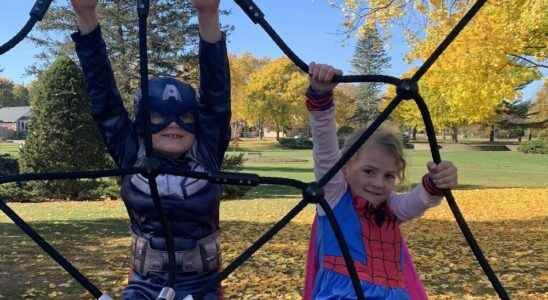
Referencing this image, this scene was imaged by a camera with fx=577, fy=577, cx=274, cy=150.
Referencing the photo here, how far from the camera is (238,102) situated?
4744 centimetres

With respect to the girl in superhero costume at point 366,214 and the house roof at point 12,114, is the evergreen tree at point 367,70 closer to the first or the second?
the house roof at point 12,114

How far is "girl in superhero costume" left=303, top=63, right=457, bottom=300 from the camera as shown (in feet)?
6.17

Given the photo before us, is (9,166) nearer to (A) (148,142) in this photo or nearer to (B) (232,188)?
(B) (232,188)

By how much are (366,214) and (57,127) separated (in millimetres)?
12354

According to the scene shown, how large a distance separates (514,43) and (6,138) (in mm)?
69146

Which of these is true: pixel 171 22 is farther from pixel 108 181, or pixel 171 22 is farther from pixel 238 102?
pixel 238 102

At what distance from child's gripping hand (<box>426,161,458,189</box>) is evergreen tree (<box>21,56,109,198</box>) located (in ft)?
39.8

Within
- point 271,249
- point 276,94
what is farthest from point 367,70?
point 271,249

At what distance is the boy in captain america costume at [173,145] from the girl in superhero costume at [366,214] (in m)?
0.33

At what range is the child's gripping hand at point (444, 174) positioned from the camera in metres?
1.78

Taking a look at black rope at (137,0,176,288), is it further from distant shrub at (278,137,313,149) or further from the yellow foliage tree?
the yellow foliage tree

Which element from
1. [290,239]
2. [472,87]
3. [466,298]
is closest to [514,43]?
[472,87]

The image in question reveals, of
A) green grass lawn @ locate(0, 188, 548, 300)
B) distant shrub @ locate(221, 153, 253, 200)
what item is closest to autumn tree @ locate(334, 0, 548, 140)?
green grass lawn @ locate(0, 188, 548, 300)

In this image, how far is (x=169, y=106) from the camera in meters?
1.67
